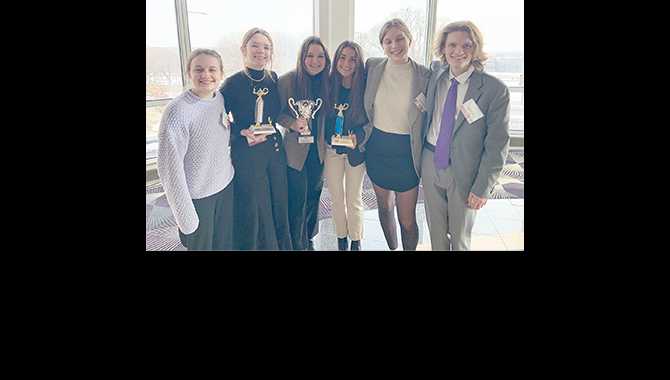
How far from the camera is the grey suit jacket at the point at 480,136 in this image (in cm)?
193

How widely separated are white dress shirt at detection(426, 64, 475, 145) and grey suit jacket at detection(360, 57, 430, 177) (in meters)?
0.06

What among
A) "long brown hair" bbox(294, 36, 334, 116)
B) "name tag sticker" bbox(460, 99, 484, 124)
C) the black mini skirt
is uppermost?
"long brown hair" bbox(294, 36, 334, 116)

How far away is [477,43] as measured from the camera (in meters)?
1.94

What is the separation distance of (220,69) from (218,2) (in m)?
0.67

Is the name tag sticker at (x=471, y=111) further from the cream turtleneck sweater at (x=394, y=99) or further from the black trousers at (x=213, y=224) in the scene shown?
the black trousers at (x=213, y=224)

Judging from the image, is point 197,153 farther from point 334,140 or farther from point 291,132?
point 334,140

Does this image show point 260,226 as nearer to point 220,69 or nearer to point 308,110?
point 308,110

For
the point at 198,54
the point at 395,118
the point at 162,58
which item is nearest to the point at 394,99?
the point at 395,118

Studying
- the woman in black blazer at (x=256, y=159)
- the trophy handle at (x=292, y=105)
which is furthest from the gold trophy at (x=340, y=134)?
the woman in black blazer at (x=256, y=159)

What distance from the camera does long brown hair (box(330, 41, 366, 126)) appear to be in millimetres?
2117

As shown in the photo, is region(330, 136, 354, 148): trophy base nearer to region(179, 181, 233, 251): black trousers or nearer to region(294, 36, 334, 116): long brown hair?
region(294, 36, 334, 116): long brown hair

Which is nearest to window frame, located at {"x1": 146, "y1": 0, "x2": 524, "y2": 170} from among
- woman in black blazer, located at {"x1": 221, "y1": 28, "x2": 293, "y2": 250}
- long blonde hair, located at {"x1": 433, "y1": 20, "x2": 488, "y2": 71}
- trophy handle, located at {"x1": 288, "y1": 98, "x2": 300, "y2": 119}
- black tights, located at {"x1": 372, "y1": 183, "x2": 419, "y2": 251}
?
long blonde hair, located at {"x1": 433, "y1": 20, "x2": 488, "y2": 71}

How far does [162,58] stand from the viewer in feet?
7.47

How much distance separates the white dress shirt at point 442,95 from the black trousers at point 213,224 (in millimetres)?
1211
